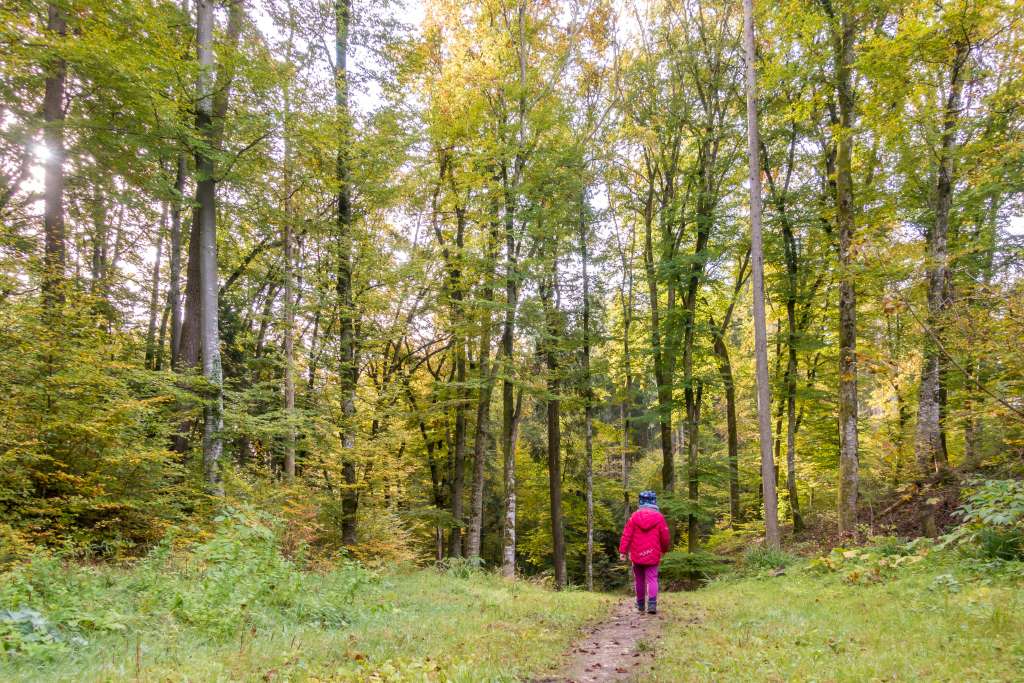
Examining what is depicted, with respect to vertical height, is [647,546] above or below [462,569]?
above

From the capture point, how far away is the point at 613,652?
236 inches

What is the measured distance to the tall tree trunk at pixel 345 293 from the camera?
45.0 feet

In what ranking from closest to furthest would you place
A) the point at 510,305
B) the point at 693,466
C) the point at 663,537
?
the point at 663,537 < the point at 510,305 < the point at 693,466

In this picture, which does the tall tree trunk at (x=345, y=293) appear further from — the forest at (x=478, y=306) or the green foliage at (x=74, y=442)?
the green foliage at (x=74, y=442)

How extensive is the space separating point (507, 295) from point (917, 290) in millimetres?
10168

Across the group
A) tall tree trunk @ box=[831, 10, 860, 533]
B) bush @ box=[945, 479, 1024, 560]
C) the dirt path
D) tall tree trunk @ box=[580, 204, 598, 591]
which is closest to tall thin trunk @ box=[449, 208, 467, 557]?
tall tree trunk @ box=[580, 204, 598, 591]

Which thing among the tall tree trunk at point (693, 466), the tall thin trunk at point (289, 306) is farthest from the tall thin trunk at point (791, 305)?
the tall thin trunk at point (289, 306)

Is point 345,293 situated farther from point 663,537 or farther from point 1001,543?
point 1001,543

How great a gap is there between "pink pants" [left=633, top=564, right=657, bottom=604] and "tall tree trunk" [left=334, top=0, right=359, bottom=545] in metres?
8.01

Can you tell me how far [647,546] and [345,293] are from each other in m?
10.6

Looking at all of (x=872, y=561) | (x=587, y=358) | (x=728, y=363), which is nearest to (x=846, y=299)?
(x=872, y=561)

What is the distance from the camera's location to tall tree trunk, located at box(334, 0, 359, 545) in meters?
13.7

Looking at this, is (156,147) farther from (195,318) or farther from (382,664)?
(382,664)

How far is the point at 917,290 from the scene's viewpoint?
298 inches
